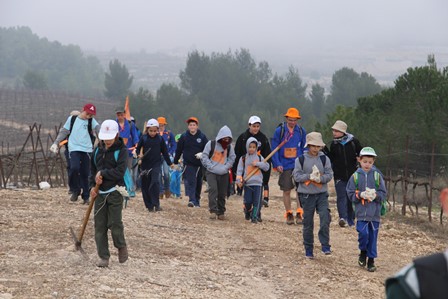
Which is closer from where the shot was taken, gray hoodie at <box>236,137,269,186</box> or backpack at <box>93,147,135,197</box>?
backpack at <box>93,147,135,197</box>

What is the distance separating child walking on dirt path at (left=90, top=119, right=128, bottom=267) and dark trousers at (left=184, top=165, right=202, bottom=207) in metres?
6.86

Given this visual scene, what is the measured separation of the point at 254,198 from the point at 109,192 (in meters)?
5.43

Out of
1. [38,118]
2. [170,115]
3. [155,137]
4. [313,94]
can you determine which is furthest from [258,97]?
[155,137]

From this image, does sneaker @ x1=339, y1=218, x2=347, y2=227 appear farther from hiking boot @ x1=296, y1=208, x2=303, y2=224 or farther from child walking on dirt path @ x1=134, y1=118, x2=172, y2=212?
child walking on dirt path @ x1=134, y1=118, x2=172, y2=212

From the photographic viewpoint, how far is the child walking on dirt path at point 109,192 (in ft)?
28.2

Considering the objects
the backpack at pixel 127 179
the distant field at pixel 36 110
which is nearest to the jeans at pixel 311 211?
the backpack at pixel 127 179

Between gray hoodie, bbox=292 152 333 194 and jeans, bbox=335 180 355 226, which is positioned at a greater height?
gray hoodie, bbox=292 152 333 194

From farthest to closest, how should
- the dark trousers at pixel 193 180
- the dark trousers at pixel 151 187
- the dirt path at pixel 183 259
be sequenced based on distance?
the dark trousers at pixel 193 180
the dark trousers at pixel 151 187
the dirt path at pixel 183 259

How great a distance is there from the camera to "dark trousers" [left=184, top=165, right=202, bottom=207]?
15688 millimetres

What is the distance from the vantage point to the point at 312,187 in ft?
35.2

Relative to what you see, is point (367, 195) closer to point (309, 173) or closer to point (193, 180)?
point (309, 173)

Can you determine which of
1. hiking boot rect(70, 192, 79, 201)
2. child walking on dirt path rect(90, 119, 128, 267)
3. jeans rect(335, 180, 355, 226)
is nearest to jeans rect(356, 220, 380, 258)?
child walking on dirt path rect(90, 119, 128, 267)

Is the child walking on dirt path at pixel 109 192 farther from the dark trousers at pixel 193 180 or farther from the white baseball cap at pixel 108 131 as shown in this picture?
the dark trousers at pixel 193 180

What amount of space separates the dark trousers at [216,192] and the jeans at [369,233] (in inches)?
160
